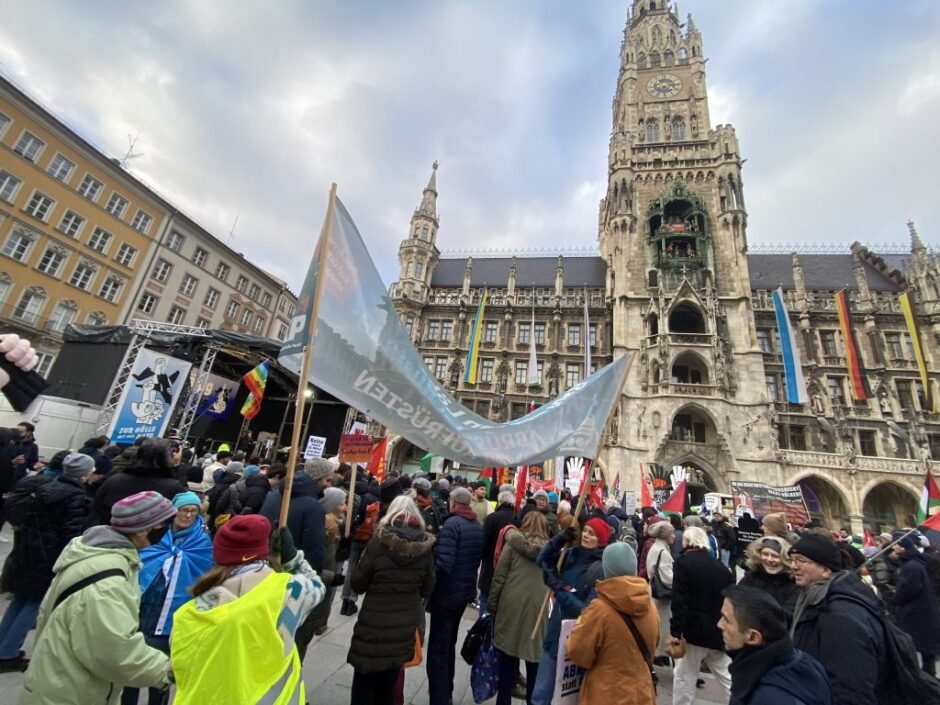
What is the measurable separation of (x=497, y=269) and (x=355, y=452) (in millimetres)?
33351

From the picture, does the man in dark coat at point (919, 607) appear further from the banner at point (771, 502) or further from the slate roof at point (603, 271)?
the slate roof at point (603, 271)

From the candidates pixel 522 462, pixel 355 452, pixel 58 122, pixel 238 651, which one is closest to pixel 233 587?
pixel 238 651

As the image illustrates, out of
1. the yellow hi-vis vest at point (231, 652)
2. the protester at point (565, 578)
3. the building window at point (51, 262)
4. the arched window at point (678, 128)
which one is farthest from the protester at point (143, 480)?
the arched window at point (678, 128)

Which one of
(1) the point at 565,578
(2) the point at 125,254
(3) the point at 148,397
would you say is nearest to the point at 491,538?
(1) the point at 565,578

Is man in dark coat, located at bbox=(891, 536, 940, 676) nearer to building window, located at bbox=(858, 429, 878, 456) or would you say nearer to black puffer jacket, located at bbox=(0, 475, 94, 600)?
black puffer jacket, located at bbox=(0, 475, 94, 600)

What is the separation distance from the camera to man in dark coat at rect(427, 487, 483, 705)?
371 cm

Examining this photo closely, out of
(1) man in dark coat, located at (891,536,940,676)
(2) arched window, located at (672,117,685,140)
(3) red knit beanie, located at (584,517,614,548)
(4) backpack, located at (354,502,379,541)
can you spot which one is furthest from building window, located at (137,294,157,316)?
(2) arched window, located at (672,117,685,140)

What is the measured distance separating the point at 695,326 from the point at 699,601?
2761cm

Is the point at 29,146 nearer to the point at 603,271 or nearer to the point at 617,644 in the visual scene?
the point at 617,644

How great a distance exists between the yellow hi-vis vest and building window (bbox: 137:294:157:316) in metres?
33.5

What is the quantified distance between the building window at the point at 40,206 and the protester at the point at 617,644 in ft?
109

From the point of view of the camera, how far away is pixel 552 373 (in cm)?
2936

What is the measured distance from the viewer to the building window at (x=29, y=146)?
863 inches

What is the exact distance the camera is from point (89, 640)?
2029 millimetres
